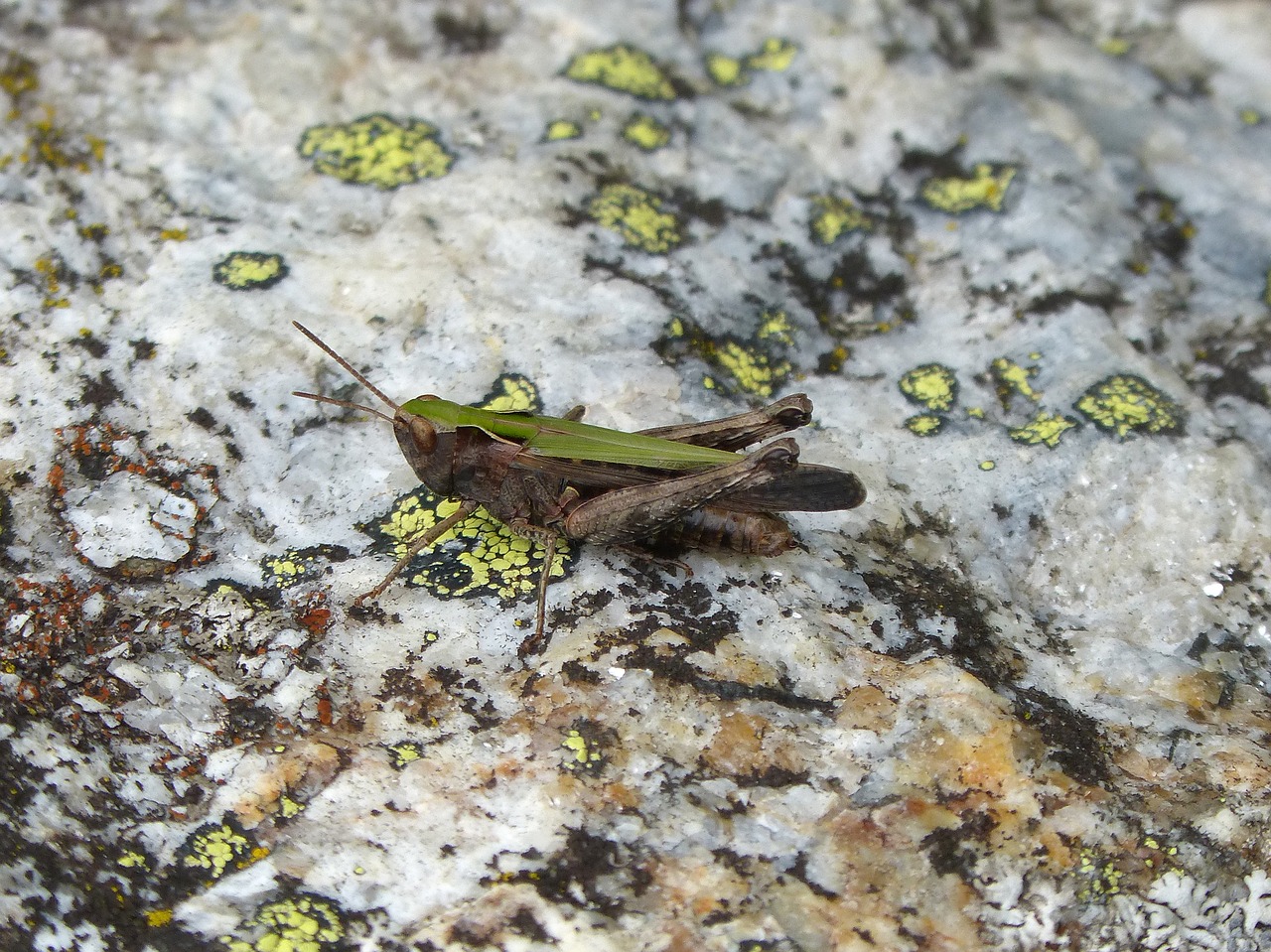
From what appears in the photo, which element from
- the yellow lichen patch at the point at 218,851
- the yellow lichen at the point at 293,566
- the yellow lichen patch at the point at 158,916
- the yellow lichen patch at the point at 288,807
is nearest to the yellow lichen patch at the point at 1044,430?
the yellow lichen at the point at 293,566

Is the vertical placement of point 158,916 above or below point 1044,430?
below

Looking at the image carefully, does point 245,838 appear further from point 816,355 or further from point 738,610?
point 816,355

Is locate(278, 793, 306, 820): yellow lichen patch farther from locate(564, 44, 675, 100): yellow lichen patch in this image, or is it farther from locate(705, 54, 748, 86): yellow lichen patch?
locate(705, 54, 748, 86): yellow lichen patch

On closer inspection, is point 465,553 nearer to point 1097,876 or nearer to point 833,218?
point 1097,876

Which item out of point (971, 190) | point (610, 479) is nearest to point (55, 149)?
point (610, 479)

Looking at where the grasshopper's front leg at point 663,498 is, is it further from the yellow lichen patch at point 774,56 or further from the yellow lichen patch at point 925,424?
the yellow lichen patch at point 774,56

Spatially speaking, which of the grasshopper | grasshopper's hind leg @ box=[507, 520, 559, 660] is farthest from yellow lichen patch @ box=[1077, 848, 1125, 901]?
grasshopper's hind leg @ box=[507, 520, 559, 660]
